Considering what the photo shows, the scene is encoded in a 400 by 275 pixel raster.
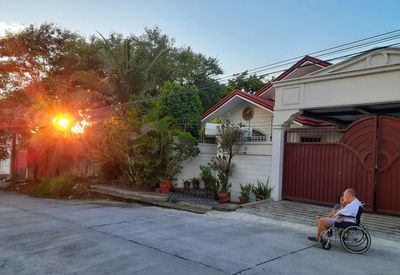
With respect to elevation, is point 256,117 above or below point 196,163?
above

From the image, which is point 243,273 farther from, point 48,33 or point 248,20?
point 48,33

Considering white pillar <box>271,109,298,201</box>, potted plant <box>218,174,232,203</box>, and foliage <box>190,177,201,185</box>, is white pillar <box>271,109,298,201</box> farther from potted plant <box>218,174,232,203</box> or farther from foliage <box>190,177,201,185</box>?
foliage <box>190,177,201,185</box>

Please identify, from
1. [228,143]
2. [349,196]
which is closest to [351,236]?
[349,196]

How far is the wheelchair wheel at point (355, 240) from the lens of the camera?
6430 mm

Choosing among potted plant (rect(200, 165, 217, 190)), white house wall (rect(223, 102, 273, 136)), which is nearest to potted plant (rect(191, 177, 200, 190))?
potted plant (rect(200, 165, 217, 190))

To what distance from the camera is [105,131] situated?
1552 centimetres

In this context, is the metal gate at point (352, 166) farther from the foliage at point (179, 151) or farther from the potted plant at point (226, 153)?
the foliage at point (179, 151)

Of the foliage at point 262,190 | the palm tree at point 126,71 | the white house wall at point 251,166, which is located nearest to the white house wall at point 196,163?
the white house wall at point 251,166

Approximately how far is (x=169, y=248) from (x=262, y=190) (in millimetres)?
5659

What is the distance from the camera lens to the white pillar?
1108cm

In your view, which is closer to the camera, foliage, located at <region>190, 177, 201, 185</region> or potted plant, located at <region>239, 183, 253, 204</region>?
potted plant, located at <region>239, 183, 253, 204</region>

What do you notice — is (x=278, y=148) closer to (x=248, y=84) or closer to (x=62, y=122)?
(x=62, y=122)

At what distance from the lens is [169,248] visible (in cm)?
646

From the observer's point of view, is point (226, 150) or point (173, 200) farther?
point (226, 150)
